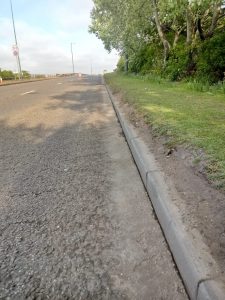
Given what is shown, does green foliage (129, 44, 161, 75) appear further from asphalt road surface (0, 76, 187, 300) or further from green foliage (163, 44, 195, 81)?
asphalt road surface (0, 76, 187, 300)

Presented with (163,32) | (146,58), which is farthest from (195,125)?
(146,58)

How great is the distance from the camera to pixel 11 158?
4375 millimetres

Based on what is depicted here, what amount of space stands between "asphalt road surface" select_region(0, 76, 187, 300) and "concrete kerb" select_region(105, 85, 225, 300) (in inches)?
3.4

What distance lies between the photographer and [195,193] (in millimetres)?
2762

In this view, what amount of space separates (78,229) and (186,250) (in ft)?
3.15

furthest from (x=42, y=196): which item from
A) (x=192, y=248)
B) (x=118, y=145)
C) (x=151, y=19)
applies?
(x=151, y=19)

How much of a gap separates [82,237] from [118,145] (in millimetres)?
2878

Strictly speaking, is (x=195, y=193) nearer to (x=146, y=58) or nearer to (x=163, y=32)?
(x=163, y=32)

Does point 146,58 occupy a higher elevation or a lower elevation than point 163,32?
lower

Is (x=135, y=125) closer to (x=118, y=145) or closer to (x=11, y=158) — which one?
(x=118, y=145)

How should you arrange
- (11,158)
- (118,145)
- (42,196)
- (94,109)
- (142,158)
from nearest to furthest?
(42,196) < (142,158) < (11,158) < (118,145) < (94,109)

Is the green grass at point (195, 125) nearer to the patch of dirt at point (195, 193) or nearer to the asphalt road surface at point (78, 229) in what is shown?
the patch of dirt at point (195, 193)

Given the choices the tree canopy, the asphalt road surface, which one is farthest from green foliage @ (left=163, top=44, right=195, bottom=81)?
the asphalt road surface

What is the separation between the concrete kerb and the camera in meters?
1.69
